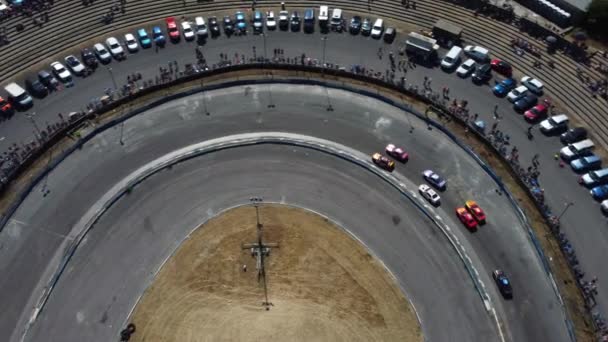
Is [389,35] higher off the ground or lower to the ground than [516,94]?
higher

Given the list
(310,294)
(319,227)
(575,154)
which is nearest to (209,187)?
(319,227)

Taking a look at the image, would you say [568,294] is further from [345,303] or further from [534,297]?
[345,303]

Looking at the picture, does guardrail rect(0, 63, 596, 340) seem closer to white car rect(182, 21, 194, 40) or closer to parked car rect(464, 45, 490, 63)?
white car rect(182, 21, 194, 40)

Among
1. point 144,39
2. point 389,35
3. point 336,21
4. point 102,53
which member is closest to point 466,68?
point 389,35

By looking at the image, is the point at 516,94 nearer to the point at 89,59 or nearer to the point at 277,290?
the point at 277,290

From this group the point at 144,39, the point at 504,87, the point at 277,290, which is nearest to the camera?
the point at 277,290

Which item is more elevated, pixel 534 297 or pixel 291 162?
pixel 291 162

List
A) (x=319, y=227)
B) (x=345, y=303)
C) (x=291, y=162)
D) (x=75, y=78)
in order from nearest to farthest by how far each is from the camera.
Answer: (x=345, y=303) < (x=319, y=227) < (x=291, y=162) < (x=75, y=78)
